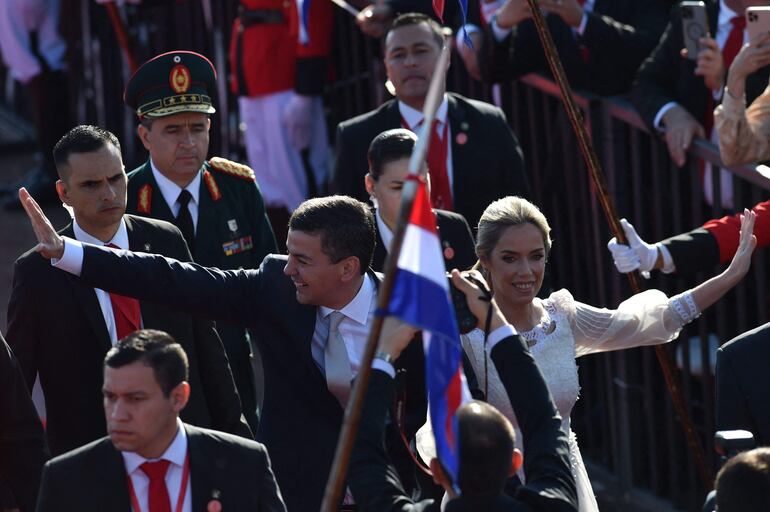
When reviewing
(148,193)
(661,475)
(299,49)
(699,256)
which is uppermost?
(299,49)

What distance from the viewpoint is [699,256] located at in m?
6.09

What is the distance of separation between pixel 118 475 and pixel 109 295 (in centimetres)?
135

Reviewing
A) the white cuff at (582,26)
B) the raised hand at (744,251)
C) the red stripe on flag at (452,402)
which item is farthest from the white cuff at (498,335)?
the white cuff at (582,26)

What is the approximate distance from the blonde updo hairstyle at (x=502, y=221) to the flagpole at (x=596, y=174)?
805 mm

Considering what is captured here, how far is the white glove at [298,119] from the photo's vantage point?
954 centimetres

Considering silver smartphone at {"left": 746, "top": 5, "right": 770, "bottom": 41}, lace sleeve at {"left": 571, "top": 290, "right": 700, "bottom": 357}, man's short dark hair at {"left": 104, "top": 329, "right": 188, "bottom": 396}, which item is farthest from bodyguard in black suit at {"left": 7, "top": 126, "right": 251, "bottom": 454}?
silver smartphone at {"left": 746, "top": 5, "right": 770, "bottom": 41}

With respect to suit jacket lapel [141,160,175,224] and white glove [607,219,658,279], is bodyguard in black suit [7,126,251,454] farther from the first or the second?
white glove [607,219,658,279]

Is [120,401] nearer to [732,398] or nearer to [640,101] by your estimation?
[732,398]

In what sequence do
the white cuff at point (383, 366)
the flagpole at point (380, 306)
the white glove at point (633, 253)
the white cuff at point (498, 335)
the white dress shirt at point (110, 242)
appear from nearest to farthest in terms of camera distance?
the flagpole at point (380, 306), the white cuff at point (383, 366), the white cuff at point (498, 335), the white dress shirt at point (110, 242), the white glove at point (633, 253)

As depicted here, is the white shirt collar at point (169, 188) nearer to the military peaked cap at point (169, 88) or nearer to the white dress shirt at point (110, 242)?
the military peaked cap at point (169, 88)

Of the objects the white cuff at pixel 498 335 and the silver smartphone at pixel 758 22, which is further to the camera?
the silver smartphone at pixel 758 22

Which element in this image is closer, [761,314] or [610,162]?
[761,314]

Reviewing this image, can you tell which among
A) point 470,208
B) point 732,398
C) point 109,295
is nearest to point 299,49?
point 470,208

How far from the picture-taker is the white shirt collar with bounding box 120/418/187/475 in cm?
430
